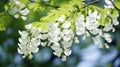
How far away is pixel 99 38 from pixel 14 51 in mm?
10773

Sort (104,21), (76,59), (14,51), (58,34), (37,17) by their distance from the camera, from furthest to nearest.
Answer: (76,59)
(14,51)
(37,17)
(104,21)
(58,34)

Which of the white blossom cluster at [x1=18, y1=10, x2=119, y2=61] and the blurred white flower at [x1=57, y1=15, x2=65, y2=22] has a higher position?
the blurred white flower at [x1=57, y1=15, x2=65, y2=22]

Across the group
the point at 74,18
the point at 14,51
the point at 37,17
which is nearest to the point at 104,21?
the point at 74,18

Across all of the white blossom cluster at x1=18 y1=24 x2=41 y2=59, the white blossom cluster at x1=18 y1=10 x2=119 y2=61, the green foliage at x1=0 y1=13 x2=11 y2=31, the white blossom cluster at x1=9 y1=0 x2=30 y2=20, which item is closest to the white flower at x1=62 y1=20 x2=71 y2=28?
the white blossom cluster at x1=18 y1=10 x2=119 y2=61

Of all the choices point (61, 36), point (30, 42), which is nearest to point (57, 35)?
point (61, 36)

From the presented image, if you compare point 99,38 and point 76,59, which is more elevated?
point 76,59

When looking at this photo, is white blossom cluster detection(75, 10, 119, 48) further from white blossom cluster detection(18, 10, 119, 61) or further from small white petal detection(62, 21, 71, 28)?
small white petal detection(62, 21, 71, 28)

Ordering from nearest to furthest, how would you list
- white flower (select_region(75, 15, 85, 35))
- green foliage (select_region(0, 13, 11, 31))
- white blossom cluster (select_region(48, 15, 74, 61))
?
white blossom cluster (select_region(48, 15, 74, 61)) < white flower (select_region(75, 15, 85, 35)) < green foliage (select_region(0, 13, 11, 31))

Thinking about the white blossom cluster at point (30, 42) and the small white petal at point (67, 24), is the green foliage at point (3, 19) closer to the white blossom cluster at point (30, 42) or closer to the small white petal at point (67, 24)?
the white blossom cluster at point (30, 42)

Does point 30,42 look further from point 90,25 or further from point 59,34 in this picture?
point 90,25

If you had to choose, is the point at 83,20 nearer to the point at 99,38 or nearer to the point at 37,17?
the point at 99,38

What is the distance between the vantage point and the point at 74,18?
3912mm

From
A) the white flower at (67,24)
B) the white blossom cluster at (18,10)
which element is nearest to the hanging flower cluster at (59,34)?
the white flower at (67,24)

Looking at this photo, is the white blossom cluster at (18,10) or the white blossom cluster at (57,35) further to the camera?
the white blossom cluster at (18,10)
